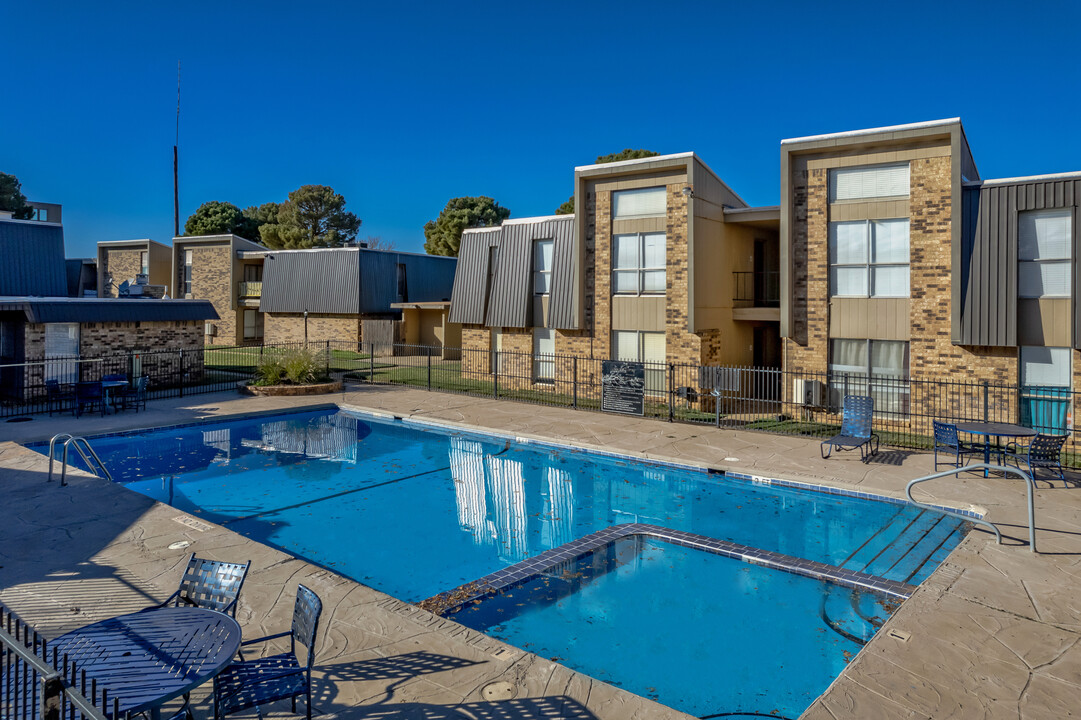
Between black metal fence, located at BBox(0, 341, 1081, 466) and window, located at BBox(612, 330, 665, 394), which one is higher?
window, located at BBox(612, 330, 665, 394)

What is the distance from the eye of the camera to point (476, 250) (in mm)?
26797

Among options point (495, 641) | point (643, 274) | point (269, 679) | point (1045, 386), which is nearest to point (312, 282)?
point (643, 274)

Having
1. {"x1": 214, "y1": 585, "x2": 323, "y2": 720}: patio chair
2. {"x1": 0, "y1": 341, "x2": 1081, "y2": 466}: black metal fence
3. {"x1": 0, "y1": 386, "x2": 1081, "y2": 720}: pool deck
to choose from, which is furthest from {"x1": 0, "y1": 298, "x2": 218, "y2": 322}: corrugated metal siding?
{"x1": 214, "y1": 585, "x2": 323, "y2": 720}: patio chair

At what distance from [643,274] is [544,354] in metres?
4.58

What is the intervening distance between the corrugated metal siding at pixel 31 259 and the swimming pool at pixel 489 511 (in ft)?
41.6

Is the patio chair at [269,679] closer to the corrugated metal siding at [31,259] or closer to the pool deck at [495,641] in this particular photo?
the pool deck at [495,641]

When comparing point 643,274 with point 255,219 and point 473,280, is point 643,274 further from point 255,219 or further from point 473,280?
point 255,219


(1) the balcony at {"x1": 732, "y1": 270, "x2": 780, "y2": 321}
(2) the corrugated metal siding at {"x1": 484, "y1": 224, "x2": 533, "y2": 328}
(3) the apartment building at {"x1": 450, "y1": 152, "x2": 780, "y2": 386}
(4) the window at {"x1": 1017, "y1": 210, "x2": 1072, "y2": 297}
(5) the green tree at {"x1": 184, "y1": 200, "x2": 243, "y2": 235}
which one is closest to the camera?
(4) the window at {"x1": 1017, "y1": 210, "x2": 1072, "y2": 297}

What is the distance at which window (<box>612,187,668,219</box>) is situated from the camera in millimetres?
20781

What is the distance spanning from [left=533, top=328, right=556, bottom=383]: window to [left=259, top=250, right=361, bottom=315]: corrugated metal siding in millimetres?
15714

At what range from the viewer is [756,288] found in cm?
2416

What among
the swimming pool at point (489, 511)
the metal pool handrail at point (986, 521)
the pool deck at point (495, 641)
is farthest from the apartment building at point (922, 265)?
the swimming pool at point (489, 511)

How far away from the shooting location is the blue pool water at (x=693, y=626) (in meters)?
6.48

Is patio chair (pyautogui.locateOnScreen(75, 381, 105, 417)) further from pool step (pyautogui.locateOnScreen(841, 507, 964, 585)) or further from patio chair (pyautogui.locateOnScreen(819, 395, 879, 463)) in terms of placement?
pool step (pyautogui.locateOnScreen(841, 507, 964, 585))
